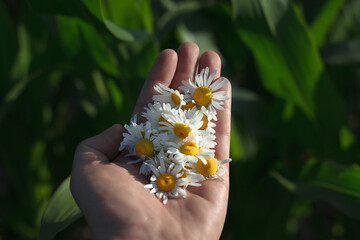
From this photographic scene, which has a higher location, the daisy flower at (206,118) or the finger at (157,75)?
the finger at (157,75)

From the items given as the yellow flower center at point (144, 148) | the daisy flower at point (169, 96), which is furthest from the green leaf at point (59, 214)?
the daisy flower at point (169, 96)

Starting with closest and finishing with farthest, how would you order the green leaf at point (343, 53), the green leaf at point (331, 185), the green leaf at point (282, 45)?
1. the green leaf at point (331, 185)
2. the green leaf at point (282, 45)
3. the green leaf at point (343, 53)

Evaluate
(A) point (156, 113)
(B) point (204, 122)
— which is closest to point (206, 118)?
(B) point (204, 122)

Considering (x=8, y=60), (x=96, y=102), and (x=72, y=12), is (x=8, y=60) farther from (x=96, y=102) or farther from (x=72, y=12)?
(x=72, y=12)

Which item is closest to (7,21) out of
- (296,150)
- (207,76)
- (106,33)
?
(106,33)

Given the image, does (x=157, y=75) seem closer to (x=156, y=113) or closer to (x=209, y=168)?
(x=156, y=113)

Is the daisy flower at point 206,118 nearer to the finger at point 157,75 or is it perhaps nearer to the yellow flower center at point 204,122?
the yellow flower center at point 204,122
